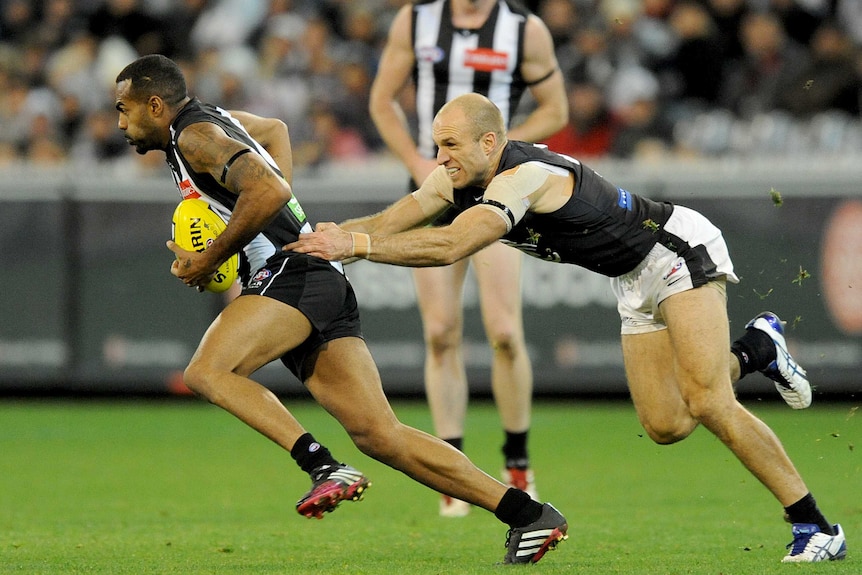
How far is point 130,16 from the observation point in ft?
57.9

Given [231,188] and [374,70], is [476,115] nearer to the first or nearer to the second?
[231,188]

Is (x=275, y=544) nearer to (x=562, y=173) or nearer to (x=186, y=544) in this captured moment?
(x=186, y=544)

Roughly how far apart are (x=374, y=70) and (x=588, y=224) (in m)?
10.5

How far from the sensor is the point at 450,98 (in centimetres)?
841

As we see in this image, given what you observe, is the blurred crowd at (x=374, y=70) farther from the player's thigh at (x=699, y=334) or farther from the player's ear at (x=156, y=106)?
the player's ear at (x=156, y=106)

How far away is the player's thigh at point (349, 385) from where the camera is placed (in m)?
6.02

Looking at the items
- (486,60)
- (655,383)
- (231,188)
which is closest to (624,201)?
(655,383)

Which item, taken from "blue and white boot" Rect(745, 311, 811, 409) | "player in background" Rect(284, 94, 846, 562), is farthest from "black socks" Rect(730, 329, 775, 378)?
"player in background" Rect(284, 94, 846, 562)

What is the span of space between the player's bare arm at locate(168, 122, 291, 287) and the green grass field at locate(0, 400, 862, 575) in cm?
131

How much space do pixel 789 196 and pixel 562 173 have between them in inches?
282

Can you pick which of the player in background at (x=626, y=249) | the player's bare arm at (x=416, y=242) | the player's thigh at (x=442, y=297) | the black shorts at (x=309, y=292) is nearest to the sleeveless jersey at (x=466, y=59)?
the player's thigh at (x=442, y=297)

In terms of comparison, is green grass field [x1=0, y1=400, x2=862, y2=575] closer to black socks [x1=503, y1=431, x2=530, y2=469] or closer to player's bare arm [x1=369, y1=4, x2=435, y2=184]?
black socks [x1=503, y1=431, x2=530, y2=469]

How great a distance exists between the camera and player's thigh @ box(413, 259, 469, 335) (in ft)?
26.8

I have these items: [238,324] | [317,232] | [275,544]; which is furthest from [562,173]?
[275,544]
